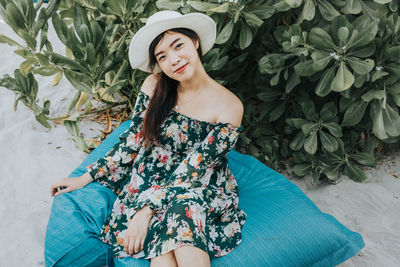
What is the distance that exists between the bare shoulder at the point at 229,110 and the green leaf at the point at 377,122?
0.85 m

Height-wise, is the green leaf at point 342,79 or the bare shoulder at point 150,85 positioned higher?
the bare shoulder at point 150,85

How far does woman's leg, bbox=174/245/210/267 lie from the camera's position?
127 cm

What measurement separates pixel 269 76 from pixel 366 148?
838 millimetres

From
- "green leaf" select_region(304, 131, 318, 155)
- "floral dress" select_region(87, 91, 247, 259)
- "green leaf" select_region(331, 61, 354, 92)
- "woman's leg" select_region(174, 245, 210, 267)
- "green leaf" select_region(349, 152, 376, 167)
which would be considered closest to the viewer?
"woman's leg" select_region(174, 245, 210, 267)

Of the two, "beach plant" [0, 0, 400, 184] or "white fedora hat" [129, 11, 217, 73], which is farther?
"beach plant" [0, 0, 400, 184]

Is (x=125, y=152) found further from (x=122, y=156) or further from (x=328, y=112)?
(x=328, y=112)

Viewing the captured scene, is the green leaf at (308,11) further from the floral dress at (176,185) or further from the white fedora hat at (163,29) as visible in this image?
the floral dress at (176,185)

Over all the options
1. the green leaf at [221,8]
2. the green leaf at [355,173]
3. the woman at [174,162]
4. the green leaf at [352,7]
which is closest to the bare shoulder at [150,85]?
the woman at [174,162]

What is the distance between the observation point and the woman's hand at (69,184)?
1.78 m

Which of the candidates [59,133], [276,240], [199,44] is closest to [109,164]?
[199,44]

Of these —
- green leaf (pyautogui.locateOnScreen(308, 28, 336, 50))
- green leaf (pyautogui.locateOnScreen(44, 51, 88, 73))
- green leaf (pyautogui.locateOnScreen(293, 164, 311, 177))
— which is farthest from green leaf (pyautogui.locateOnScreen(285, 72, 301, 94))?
green leaf (pyautogui.locateOnScreen(44, 51, 88, 73))

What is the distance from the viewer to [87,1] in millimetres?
2523

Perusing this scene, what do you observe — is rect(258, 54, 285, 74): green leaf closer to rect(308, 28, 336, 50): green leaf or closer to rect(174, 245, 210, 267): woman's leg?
rect(308, 28, 336, 50): green leaf

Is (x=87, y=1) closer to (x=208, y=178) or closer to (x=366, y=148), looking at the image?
(x=208, y=178)
